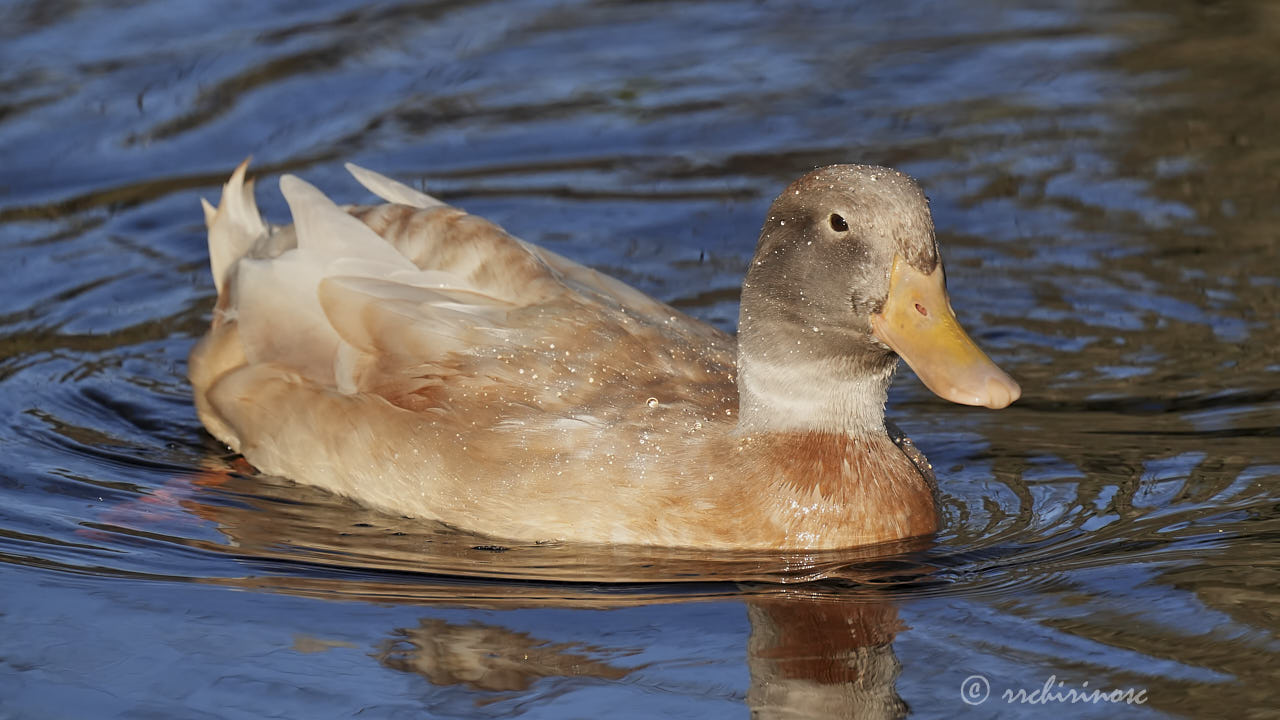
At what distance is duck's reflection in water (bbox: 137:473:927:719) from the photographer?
5535 mm

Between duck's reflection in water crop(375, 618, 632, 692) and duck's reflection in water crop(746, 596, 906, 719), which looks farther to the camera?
duck's reflection in water crop(375, 618, 632, 692)

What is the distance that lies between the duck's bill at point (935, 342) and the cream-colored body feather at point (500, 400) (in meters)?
0.64

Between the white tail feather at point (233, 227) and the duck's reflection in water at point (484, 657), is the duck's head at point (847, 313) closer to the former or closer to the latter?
the duck's reflection in water at point (484, 657)

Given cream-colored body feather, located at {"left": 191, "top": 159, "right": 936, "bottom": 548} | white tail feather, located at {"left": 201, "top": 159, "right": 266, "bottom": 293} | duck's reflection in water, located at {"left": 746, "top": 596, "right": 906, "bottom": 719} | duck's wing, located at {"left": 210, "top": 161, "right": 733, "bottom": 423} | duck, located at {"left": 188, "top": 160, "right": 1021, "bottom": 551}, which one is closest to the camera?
duck's reflection in water, located at {"left": 746, "top": 596, "right": 906, "bottom": 719}

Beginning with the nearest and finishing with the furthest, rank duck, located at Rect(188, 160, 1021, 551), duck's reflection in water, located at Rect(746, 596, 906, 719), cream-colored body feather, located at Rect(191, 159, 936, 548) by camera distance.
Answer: duck's reflection in water, located at Rect(746, 596, 906, 719)
duck, located at Rect(188, 160, 1021, 551)
cream-colored body feather, located at Rect(191, 159, 936, 548)

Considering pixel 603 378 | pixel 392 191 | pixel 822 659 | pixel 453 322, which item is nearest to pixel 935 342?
pixel 822 659

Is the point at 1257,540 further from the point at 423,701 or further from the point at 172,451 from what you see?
the point at 172,451

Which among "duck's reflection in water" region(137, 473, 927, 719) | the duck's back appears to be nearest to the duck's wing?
the duck's back

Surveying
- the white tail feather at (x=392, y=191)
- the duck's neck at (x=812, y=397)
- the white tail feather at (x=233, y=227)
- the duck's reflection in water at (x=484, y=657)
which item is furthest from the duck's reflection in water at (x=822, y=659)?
the white tail feather at (x=233, y=227)

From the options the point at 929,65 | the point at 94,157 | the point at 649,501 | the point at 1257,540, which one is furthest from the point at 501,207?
the point at 1257,540

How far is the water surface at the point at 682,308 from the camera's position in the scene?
222 inches

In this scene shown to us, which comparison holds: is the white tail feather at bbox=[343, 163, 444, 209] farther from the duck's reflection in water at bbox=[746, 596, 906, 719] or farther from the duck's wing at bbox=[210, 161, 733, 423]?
the duck's reflection in water at bbox=[746, 596, 906, 719]

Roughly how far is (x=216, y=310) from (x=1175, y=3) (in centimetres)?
759

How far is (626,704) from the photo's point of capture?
536cm
